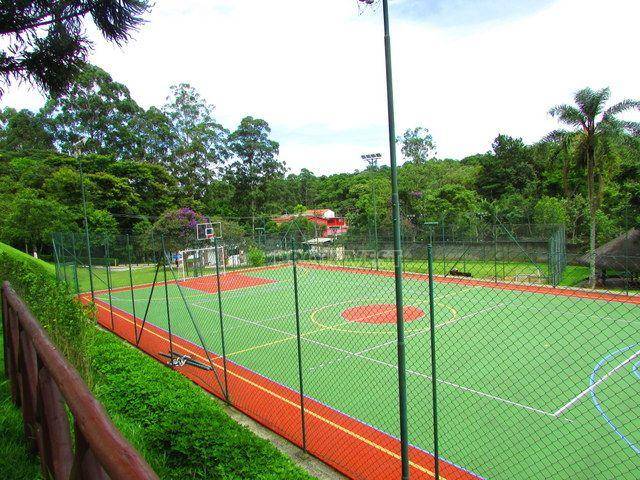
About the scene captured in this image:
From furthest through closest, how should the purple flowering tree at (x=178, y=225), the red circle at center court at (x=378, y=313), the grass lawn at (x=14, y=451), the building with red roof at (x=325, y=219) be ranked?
1. the building with red roof at (x=325, y=219)
2. the purple flowering tree at (x=178, y=225)
3. the red circle at center court at (x=378, y=313)
4. the grass lawn at (x=14, y=451)

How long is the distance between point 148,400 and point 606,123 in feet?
67.0

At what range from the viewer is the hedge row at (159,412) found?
3.38 m

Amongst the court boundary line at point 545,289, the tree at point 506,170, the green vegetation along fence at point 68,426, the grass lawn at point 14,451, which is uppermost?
the tree at point 506,170

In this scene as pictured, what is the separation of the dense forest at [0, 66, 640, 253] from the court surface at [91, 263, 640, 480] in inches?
525

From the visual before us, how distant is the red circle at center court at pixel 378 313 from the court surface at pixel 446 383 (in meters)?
0.05

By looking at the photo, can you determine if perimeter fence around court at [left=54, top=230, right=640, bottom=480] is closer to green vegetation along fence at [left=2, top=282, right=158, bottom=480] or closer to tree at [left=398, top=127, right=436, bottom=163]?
green vegetation along fence at [left=2, top=282, right=158, bottom=480]

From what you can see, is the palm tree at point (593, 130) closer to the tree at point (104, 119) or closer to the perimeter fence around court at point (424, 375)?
the perimeter fence around court at point (424, 375)

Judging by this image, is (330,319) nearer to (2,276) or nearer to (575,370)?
(575,370)

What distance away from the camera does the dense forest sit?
29844 millimetres

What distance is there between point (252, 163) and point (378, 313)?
124 ft

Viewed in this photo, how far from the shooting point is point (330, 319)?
44.6 ft

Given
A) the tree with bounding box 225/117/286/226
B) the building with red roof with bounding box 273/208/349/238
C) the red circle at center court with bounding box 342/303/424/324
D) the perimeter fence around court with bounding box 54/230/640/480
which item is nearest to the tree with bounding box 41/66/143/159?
the tree with bounding box 225/117/286/226

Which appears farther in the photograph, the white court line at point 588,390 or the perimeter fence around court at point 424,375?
the white court line at point 588,390

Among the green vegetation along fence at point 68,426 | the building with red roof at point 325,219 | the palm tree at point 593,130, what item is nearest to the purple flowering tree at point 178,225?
the building with red roof at point 325,219
